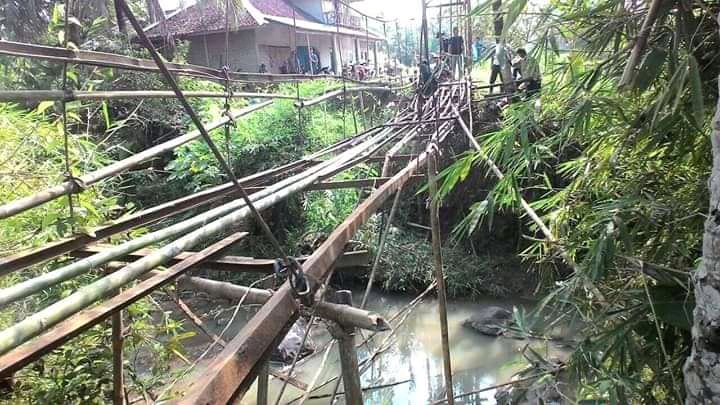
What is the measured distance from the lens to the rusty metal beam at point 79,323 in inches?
38.0

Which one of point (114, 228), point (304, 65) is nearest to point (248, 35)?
point (304, 65)

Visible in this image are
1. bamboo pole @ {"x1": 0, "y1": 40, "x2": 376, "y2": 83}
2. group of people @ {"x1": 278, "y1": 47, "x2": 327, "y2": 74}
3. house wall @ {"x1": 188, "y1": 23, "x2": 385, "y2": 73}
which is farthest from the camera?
house wall @ {"x1": 188, "y1": 23, "x2": 385, "y2": 73}

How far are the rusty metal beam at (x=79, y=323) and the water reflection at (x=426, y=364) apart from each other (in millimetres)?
3621

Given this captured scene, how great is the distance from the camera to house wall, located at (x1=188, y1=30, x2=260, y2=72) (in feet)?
33.8

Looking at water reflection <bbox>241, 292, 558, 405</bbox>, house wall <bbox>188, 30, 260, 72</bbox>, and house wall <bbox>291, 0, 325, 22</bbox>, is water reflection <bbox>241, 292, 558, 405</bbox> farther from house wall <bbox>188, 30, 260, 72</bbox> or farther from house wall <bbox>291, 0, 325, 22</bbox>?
house wall <bbox>291, 0, 325, 22</bbox>

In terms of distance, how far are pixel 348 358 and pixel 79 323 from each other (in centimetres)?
60

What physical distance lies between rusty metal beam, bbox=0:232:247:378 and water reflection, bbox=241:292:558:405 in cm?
362

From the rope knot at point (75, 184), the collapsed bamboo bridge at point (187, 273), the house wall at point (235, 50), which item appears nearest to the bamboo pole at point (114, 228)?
the collapsed bamboo bridge at point (187, 273)

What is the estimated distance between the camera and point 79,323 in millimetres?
1068

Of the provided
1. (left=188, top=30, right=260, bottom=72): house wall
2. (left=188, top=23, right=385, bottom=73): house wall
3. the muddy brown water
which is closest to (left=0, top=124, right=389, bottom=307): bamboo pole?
the muddy brown water

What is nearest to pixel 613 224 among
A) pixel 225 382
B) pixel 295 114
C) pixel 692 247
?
pixel 692 247

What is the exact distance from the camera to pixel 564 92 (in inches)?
60.2

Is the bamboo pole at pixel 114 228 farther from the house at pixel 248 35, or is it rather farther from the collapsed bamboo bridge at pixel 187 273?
the house at pixel 248 35

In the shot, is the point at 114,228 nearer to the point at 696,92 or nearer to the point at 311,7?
the point at 696,92
